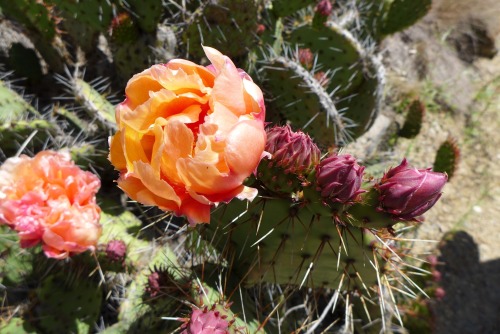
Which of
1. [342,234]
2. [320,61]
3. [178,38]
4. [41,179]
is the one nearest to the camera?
[342,234]

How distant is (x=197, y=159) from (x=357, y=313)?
1375 mm

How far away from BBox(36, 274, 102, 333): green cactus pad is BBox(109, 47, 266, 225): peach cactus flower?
97 cm

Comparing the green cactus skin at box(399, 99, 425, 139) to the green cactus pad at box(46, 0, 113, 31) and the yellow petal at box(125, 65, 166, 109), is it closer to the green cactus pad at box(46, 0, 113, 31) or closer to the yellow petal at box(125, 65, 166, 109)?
the green cactus pad at box(46, 0, 113, 31)

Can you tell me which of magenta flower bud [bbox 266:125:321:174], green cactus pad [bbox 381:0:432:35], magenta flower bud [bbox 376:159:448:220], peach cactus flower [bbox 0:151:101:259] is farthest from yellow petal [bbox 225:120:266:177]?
green cactus pad [bbox 381:0:432:35]

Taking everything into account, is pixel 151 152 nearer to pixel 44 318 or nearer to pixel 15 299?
pixel 44 318

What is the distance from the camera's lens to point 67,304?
1.54 meters

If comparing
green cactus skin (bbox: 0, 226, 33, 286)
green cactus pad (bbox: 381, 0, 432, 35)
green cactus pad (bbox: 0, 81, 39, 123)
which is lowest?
green cactus skin (bbox: 0, 226, 33, 286)

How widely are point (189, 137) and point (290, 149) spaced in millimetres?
210

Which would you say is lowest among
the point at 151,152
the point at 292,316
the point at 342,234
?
the point at 292,316

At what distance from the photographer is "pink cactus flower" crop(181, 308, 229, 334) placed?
863 millimetres

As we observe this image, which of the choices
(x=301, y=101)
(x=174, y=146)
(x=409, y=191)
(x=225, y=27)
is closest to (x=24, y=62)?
(x=225, y=27)

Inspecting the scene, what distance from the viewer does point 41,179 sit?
1.21 metres

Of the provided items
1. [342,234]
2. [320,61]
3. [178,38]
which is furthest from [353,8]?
[342,234]

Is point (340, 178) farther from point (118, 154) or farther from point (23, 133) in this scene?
point (23, 133)
